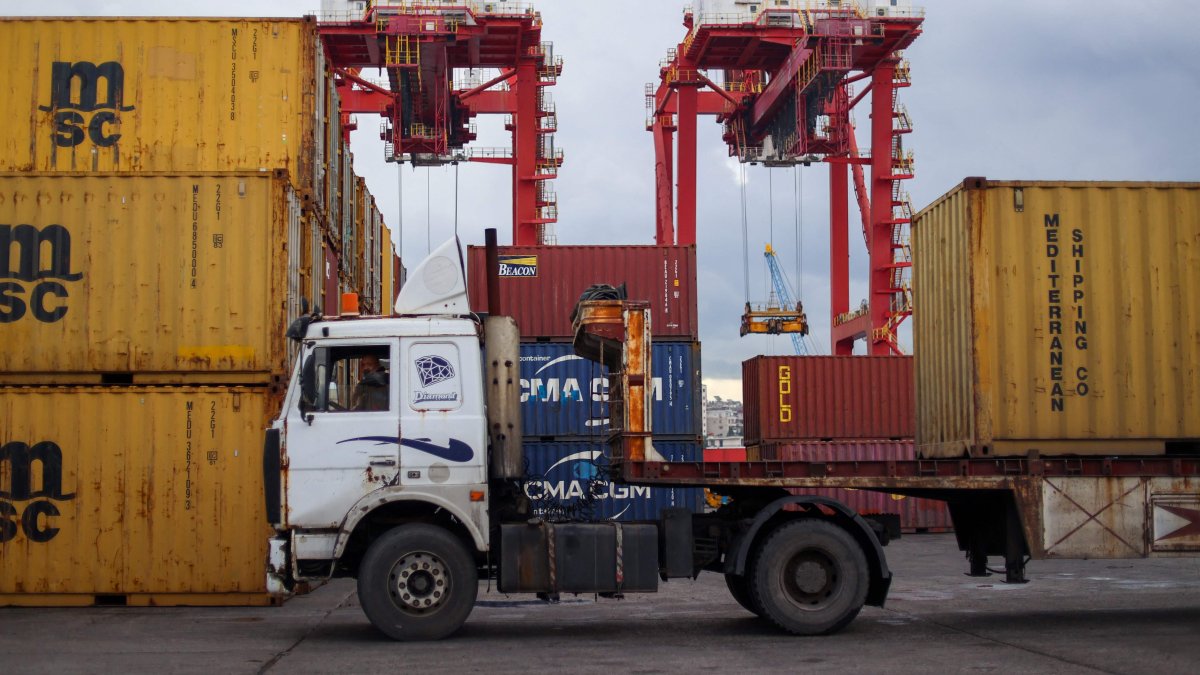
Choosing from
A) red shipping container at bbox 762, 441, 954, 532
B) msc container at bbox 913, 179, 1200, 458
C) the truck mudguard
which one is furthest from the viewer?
red shipping container at bbox 762, 441, 954, 532

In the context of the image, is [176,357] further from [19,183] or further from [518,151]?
[518,151]

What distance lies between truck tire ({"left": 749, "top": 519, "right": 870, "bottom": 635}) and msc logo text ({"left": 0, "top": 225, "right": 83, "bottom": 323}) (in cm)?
942

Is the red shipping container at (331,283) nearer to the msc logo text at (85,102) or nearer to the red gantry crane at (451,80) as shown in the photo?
the msc logo text at (85,102)

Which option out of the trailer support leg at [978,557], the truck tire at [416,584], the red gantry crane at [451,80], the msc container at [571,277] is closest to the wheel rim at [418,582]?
the truck tire at [416,584]

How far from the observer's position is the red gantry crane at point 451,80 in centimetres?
3934

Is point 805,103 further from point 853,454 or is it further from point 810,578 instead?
point 810,578

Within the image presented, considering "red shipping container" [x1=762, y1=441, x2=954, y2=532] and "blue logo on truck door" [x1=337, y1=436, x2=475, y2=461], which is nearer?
"blue logo on truck door" [x1=337, y1=436, x2=475, y2=461]

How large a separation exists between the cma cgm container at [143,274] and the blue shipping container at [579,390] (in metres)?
7.24

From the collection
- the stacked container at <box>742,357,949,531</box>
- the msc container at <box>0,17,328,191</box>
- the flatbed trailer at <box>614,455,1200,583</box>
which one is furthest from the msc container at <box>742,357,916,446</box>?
the flatbed trailer at <box>614,455,1200,583</box>

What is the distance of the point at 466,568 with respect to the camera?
11.3 m

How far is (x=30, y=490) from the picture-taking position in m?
14.9

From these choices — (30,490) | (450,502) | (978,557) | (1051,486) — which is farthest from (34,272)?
(1051,486)

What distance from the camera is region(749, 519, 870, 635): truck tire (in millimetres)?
11586

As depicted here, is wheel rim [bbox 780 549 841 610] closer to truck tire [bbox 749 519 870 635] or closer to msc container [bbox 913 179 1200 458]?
truck tire [bbox 749 519 870 635]
